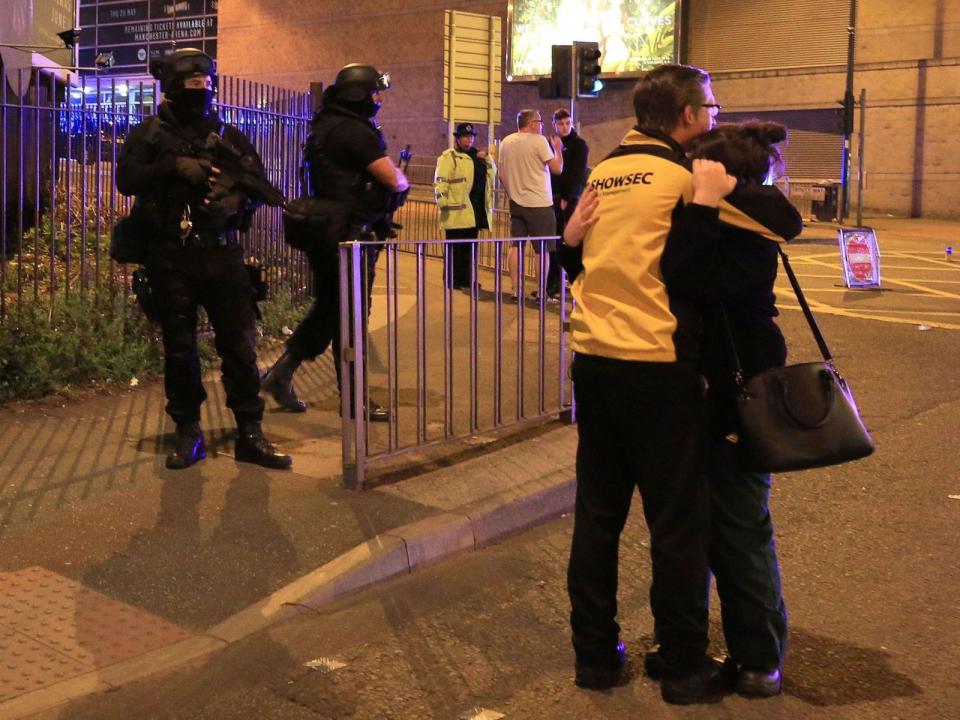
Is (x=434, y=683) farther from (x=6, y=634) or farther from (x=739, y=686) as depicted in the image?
(x=6, y=634)

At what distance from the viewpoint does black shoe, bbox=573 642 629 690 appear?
3951mm

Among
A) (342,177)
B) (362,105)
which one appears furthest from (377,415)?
(362,105)

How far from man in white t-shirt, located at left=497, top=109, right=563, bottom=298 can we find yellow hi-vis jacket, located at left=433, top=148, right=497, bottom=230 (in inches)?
17.8

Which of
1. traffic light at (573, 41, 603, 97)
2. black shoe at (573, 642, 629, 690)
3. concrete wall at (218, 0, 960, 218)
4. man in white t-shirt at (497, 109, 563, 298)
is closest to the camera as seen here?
black shoe at (573, 642, 629, 690)

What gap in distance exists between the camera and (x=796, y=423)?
3627 mm

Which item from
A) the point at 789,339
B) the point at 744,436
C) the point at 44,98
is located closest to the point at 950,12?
the point at 789,339

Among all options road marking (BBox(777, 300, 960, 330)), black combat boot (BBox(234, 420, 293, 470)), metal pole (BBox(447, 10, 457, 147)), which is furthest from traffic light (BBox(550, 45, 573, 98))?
black combat boot (BBox(234, 420, 293, 470))

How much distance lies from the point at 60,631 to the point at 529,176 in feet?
28.4

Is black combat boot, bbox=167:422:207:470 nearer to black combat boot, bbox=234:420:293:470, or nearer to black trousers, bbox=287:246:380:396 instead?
black combat boot, bbox=234:420:293:470

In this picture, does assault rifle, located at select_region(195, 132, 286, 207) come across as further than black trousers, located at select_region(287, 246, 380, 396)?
No

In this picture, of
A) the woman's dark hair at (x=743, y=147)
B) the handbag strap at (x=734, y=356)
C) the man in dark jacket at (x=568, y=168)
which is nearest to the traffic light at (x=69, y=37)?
the man in dark jacket at (x=568, y=168)

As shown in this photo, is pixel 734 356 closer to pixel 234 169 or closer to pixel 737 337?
pixel 737 337

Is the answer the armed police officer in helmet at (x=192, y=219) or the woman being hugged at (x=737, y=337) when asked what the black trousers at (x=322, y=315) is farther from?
the woman being hugged at (x=737, y=337)

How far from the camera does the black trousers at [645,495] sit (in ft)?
12.1
